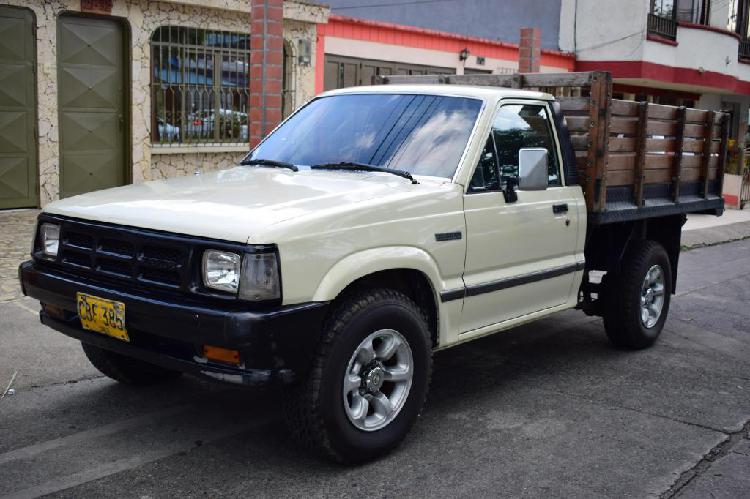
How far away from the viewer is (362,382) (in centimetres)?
425

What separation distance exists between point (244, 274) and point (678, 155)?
4.38m

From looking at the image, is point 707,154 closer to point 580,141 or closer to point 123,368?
point 580,141

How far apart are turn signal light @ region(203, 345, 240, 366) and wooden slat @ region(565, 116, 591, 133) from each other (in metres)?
3.24

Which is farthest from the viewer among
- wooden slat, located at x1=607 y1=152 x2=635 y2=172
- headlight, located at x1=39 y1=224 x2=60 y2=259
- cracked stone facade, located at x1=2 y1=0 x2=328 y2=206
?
cracked stone facade, located at x1=2 y1=0 x2=328 y2=206

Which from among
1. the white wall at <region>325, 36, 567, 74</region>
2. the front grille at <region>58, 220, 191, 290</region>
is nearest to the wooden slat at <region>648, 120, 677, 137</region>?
the front grille at <region>58, 220, 191, 290</region>

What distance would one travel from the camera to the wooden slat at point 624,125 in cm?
617

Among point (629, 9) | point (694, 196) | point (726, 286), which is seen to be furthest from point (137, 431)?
point (629, 9)

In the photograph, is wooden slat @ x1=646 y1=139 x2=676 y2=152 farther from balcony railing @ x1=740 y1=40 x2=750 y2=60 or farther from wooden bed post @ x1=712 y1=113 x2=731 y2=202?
balcony railing @ x1=740 y1=40 x2=750 y2=60

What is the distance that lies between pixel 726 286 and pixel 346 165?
6.09 meters

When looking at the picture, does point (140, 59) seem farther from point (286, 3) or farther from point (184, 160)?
point (286, 3)

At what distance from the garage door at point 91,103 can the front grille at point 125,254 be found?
7.57 meters

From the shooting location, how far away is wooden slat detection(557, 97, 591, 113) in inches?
237

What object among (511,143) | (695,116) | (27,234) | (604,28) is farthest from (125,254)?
(604,28)

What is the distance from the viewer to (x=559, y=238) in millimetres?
5586
